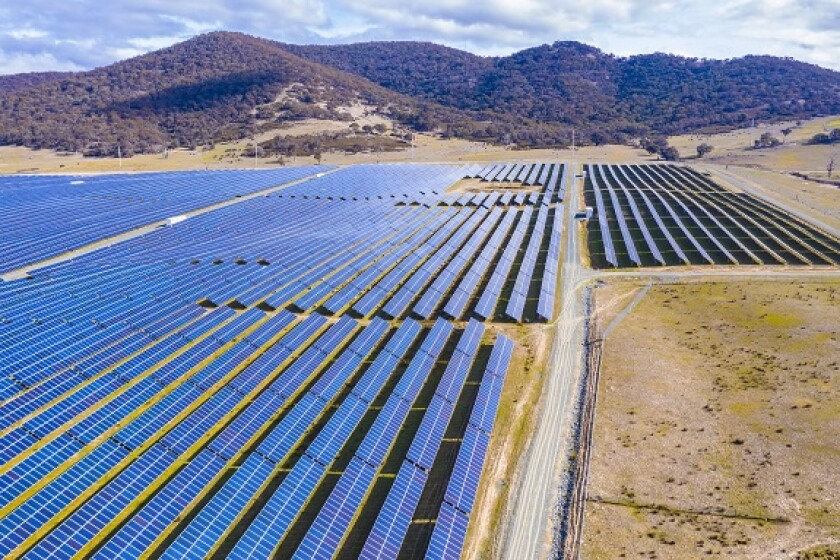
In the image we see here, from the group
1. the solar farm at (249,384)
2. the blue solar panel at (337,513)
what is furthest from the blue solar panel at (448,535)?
the blue solar panel at (337,513)

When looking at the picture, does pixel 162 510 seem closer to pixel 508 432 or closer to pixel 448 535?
pixel 448 535

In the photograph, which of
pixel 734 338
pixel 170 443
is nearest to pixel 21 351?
pixel 170 443

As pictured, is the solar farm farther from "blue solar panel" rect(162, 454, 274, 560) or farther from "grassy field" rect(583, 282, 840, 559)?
"grassy field" rect(583, 282, 840, 559)

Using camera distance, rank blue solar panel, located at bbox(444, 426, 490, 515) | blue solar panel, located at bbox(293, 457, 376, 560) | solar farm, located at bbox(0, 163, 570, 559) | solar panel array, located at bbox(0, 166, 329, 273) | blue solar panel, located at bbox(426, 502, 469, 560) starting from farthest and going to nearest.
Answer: solar panel array, located at bbox(0, 166, 329, 273) → blue solar panel, located at bbox(444, 426, 490, 515) → solar farm, located at bbox(0, 163, 570, 559) → blue solar panel, located at bbox(426, 502, 469, 560) → blue solar panel, located at bbox(293, 457, 376, 560)

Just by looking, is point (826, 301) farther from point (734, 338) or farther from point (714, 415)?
point (714, 415)

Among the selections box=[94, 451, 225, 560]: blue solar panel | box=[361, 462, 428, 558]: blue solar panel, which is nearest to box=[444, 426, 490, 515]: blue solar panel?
box=[361, 462, 428, 558]: blue solar panel

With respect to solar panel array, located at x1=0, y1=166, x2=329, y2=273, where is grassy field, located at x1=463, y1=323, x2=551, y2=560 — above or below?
below
